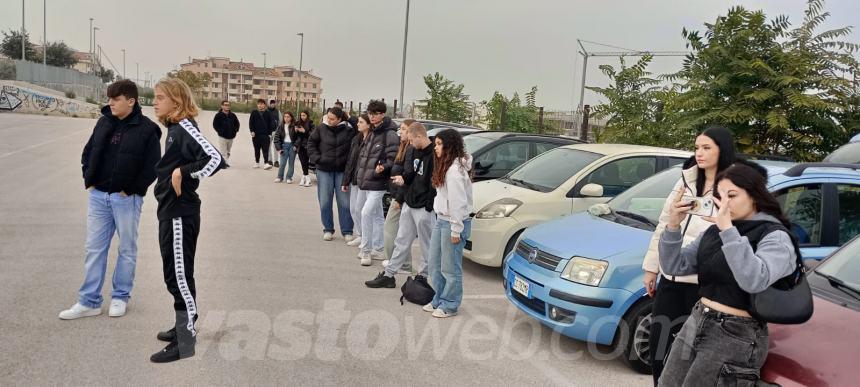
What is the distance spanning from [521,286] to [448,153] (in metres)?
1.29

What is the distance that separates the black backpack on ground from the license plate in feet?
3.24

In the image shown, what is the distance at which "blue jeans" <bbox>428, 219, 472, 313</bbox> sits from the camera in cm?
551

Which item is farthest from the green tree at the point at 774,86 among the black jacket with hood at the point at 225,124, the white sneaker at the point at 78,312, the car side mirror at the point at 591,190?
the black jacket with hood at the point at 225,124

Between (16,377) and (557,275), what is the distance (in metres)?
3.61

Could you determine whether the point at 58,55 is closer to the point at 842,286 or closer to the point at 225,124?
the point at 225,124

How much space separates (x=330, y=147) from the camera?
834cm

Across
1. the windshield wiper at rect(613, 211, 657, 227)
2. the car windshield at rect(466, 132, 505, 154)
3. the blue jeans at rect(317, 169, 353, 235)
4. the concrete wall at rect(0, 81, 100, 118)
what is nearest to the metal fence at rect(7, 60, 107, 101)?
the concrete wall at rect(0, 81, 100, 118)

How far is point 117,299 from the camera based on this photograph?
512cm

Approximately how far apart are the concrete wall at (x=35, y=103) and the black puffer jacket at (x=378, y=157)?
38.0 metres

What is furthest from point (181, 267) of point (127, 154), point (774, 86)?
point (774, 86)

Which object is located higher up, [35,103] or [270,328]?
[35,103]

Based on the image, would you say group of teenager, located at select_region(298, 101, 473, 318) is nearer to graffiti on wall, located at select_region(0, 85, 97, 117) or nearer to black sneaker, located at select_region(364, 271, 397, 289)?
black sneaker, located at select_region(364, 271, 397, 289)

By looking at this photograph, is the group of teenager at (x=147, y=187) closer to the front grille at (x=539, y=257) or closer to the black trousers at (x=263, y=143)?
the front grille at (x=539, y=257)

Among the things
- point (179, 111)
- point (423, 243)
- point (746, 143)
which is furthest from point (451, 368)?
point (746, 143)
